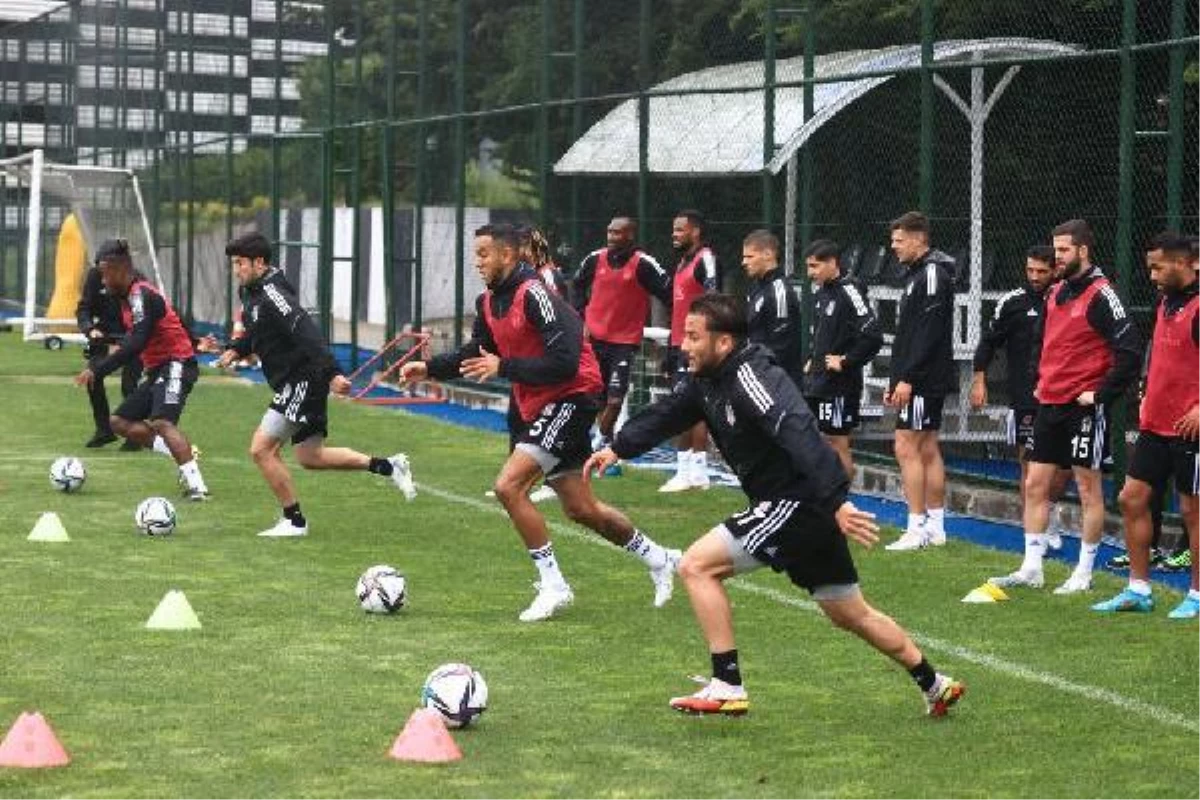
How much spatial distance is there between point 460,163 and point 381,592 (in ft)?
50.0

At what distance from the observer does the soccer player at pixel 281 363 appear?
14.4m

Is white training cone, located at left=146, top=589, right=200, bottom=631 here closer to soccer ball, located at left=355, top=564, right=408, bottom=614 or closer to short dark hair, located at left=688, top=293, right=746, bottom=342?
soccer ball, located at left=355, top=564, right=408, bottom=614

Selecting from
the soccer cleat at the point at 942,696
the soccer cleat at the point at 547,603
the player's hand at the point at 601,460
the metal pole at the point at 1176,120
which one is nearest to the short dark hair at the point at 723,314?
the player's hand at the point at 601,460

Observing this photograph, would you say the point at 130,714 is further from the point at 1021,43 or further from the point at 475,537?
→ the point at 1021,43

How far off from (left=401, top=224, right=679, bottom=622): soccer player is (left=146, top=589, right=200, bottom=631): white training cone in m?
1.58

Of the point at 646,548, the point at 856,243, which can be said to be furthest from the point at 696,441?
the point at 646,548

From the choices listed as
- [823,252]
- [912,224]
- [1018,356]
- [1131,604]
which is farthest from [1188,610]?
[823,252]

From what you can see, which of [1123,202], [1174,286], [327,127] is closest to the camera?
[1174,286]

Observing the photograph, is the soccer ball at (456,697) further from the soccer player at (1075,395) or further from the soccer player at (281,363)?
the soccer player at (281,363)

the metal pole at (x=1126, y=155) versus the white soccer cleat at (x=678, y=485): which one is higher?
the metal pole at (x=1126, y=155)

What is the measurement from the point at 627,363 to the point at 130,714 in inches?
386

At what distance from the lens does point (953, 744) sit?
8578 millimetres

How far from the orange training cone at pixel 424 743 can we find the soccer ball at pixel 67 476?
8.97m

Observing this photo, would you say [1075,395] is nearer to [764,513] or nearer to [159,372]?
[764,513]
